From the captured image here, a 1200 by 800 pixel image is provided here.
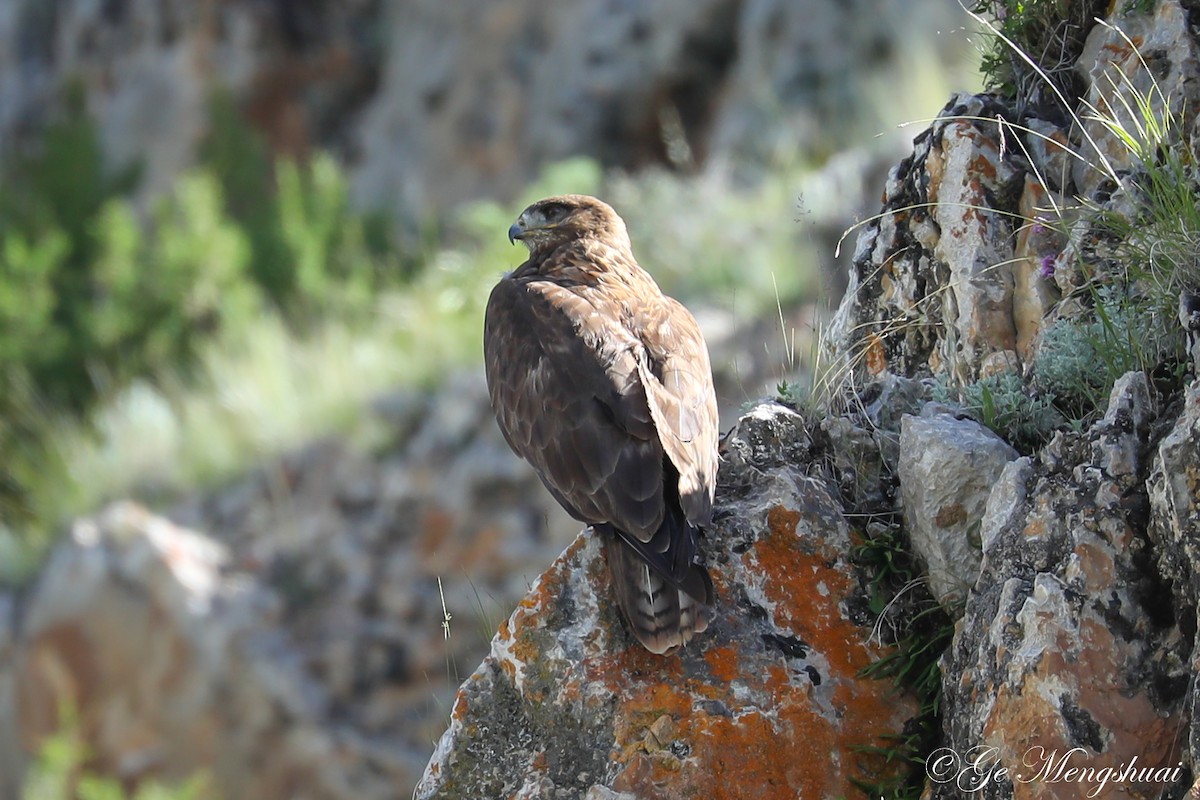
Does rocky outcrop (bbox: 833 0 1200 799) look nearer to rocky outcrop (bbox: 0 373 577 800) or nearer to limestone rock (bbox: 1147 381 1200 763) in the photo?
limestone rock (bbox: 1147 381 1200 763)

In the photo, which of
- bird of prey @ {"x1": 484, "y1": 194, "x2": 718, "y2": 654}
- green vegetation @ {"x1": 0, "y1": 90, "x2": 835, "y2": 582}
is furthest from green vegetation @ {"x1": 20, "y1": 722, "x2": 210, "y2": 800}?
bird of prey @ {"x1": 484, "y1": 194, "x2": 718, "y2": 654}

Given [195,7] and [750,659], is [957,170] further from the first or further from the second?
[195,7]

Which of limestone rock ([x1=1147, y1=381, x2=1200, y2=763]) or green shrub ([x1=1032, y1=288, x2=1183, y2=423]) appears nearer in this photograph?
limestone rock ([x1=1147, y1=381, x2=1200, y2=763])

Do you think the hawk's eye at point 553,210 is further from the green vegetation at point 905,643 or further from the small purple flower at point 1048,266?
the green vegetation at point 905,643

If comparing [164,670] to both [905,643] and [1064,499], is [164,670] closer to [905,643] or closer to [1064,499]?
[905,643]

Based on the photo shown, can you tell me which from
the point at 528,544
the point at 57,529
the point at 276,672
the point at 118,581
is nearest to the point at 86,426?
the point at 57,529

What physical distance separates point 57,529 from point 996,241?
9.83m

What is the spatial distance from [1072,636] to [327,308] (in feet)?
36.3

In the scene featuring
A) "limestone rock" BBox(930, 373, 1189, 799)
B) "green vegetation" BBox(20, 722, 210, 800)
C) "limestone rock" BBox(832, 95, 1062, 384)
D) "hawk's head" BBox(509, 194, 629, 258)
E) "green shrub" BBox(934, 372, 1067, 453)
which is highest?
"green vegetation" BBox(20, 722, 210, 800)

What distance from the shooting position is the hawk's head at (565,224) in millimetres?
5445

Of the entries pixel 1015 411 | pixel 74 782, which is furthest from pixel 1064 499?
pixel 74 782

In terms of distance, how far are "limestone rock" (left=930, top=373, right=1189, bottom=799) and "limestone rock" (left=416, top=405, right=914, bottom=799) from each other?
0.35 meters

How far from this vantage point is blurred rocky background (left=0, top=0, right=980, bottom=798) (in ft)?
33.6

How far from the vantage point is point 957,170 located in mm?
4516
